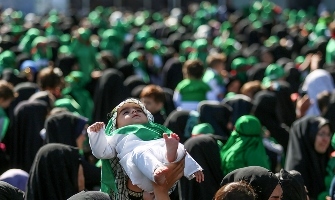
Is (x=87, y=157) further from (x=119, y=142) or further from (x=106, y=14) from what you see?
(x=106, y=14)

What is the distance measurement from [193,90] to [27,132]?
223cm

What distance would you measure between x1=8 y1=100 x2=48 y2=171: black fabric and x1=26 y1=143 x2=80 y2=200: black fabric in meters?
3.09

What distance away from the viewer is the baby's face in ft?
17.3

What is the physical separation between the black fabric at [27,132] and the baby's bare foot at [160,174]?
519 centimetres

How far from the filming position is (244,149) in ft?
25.4

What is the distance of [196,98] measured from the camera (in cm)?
1133

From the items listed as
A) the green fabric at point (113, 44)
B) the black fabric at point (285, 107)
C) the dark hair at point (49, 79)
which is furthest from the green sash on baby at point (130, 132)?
the green fabric at point (113, 44)

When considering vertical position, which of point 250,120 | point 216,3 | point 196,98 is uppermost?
point 250,120

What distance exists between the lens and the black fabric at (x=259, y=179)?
18.4 feet

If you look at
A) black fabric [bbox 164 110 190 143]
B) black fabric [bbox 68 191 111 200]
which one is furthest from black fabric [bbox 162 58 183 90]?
black fabric [bbox 68 191 111 200]

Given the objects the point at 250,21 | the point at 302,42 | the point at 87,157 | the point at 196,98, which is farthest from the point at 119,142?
the point at 250,21

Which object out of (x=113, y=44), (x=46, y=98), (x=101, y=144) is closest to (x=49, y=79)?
(x=46, y=98)

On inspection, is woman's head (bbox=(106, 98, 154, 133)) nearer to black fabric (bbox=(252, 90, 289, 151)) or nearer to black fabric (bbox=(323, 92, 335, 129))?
black fabric (bbox=(323, 92, 335, 129))

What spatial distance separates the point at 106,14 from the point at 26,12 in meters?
4.23
